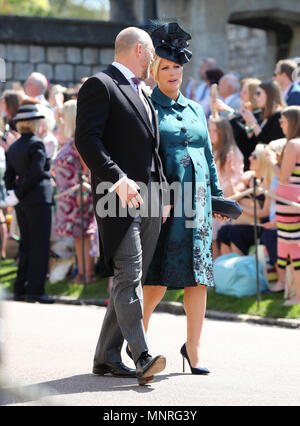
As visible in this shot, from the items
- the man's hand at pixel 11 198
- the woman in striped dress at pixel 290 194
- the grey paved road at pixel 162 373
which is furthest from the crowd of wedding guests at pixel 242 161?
the grey paved road at pixel 162 373

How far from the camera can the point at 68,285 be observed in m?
12.4

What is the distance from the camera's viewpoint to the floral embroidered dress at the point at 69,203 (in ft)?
39.9

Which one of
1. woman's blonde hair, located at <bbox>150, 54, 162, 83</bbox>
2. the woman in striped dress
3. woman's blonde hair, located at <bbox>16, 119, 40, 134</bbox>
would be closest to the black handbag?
woman's blonde hair, located at <bbox>150, 54, 162, 83</bbox>

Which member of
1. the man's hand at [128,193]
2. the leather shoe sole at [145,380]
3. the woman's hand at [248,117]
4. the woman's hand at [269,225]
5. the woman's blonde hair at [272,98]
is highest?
the woman's blonde hair at [272,98]

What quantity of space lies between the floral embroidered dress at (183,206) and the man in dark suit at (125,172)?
7.2 inches

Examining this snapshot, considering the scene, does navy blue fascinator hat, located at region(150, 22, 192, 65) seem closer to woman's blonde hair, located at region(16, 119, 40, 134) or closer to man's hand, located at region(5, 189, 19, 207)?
woman's blonde hair, located at region(16, 119, 40, 134)

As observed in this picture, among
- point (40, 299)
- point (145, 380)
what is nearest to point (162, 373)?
point (145, 380)

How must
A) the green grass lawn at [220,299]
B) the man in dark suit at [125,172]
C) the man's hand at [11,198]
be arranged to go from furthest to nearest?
the man's hand at [11,198], the green grass lawn at [220,299], the man in dark suit at [125,172]

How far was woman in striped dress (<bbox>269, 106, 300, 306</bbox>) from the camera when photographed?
9.54 m

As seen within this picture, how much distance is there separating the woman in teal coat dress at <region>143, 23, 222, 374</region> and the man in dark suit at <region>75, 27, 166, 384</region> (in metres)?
0.19

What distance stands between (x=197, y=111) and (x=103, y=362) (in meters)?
1.62

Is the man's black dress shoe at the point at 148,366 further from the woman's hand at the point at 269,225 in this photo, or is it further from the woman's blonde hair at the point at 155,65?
the woman's hand at the point at 269,225

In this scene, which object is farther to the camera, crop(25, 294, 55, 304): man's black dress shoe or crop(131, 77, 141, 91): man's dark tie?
crop(25, 294, 55, 304): man's black dress shoe

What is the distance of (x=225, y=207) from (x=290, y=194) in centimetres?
307
